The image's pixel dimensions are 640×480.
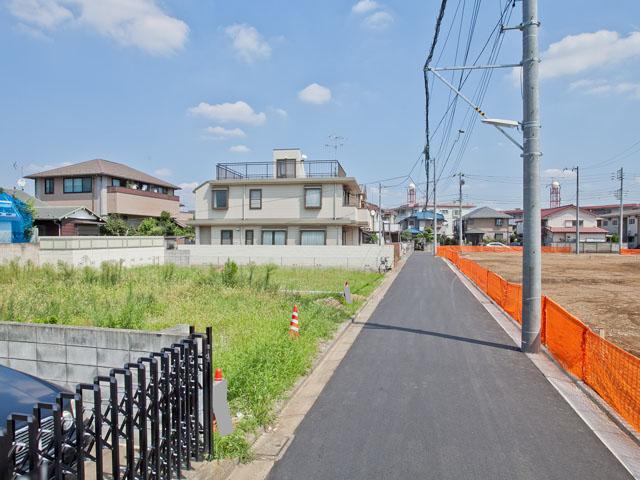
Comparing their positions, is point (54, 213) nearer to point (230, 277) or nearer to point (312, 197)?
point (312, 197)

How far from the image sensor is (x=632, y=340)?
29.8 ft

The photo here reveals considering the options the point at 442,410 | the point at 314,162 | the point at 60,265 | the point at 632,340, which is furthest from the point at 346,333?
the point at 314,162

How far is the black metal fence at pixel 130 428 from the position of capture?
234 centimetres

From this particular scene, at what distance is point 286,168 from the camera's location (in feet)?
101

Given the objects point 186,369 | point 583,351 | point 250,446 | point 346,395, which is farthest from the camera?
point 583,351

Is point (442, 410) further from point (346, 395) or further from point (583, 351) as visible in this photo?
point (583, 351)

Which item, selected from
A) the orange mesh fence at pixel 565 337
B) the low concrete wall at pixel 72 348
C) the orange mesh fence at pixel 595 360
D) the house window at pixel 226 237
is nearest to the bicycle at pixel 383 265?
the house window at pixel 226 237

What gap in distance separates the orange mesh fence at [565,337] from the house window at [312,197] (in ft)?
70.3

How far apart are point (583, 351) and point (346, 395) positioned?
12.5ft

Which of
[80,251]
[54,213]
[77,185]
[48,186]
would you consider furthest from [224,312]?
[48,186]

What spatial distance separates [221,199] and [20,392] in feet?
91.0

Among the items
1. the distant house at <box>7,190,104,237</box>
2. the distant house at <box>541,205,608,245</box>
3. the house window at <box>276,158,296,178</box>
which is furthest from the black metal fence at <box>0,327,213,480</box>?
the distant house at <box>541,205,608,245</box>

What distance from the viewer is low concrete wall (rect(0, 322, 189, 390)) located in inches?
200

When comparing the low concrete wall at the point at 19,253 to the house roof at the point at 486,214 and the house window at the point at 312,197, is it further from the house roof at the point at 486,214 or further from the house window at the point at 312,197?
the house roof at the point at 486,214
